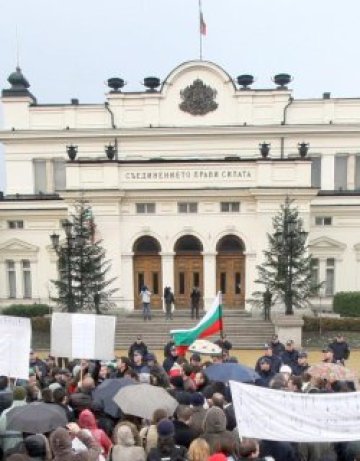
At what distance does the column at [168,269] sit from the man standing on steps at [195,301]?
1.79 m

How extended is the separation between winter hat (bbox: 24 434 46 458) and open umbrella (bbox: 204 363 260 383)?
15.8 feet

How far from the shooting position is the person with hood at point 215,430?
253 inches

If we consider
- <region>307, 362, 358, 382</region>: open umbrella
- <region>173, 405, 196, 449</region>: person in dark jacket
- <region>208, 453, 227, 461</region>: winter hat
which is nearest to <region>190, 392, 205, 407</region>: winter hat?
<region>173, 405, 196, 449</region>: person in dark jacket

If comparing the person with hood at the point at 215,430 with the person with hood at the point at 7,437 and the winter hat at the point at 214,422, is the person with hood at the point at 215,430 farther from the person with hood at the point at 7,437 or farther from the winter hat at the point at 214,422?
the person with hood at the point at 7,437

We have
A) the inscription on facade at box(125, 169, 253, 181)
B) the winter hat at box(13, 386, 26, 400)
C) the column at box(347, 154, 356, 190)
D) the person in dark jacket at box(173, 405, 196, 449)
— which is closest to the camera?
the person in dark jacket at box(173, 405, 196, 449)

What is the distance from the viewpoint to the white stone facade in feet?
98.5

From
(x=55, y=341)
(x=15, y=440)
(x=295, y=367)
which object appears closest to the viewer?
(x=15, y=440)

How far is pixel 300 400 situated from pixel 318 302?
2624 cm

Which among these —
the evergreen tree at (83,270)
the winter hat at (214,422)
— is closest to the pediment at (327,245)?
the evergreen tree at (83,270)

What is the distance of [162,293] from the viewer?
102 feet

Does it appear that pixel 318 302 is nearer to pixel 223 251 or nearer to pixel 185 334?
pixel 223 251

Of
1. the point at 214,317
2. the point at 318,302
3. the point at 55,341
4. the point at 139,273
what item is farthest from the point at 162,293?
the point at 55,341

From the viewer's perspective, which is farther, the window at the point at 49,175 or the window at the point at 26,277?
the window at the point at 49,175

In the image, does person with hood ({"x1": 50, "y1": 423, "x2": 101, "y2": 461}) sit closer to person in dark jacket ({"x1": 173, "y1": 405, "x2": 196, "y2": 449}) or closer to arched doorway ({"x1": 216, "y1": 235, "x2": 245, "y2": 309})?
person in dark jacket ({"x1": 173, "y1": 405, "x2": 196, "y2": 449})
